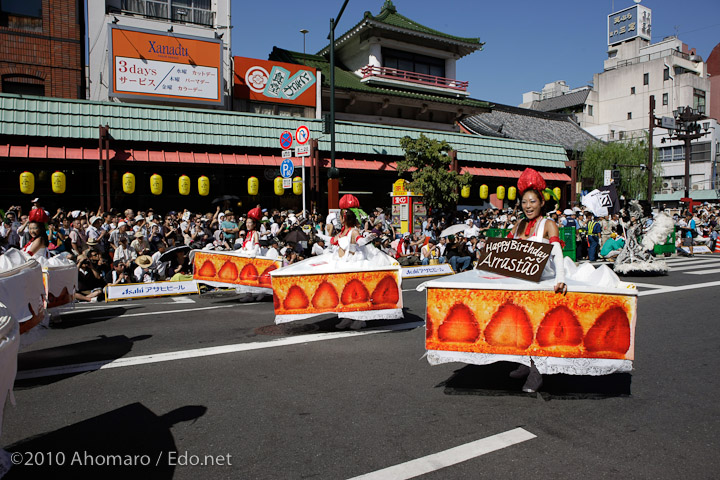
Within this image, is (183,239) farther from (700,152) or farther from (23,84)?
(700,152)

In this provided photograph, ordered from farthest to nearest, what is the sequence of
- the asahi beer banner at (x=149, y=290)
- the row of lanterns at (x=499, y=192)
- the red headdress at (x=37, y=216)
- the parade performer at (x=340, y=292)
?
1. the row of lanterns at (x=499, y=192)
2. the asahi beer banner at (x=149, y=290)
3. the red headdress at (x=37, y=216)
4. the parade performer at (x=340, y=292)

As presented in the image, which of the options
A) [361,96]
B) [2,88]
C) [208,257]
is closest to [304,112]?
[361,96]

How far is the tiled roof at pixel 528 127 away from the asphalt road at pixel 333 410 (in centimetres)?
3235

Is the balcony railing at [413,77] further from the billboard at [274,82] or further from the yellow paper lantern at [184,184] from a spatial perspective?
the yellow paper lantern at [184,184]

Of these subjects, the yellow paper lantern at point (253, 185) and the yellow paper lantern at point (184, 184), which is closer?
the yellow paper lantern at point (184, 184)

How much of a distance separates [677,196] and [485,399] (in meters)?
58.7

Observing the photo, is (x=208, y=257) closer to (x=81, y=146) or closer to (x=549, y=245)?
(x=549, y=245)

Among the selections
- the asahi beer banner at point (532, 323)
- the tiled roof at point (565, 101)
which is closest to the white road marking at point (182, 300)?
the asahi beer banner at point (532, 323)

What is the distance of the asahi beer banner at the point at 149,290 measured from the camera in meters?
11.7

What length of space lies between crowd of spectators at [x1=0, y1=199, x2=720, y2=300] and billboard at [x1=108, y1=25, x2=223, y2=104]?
5281mm

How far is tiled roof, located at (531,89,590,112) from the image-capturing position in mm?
62344

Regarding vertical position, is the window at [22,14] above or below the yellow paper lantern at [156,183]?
above

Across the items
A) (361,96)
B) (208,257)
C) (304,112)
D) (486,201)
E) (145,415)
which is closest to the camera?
(145,415)

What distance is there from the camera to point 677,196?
5322 cm
